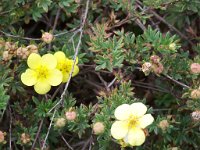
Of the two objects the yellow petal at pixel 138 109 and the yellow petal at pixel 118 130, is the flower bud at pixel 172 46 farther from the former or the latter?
the yellow petal at pixel 118 130

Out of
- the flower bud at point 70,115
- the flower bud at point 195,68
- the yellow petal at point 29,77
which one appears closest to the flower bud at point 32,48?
the yellow petal at point 29,77

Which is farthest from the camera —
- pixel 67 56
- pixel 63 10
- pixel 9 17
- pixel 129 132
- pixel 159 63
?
pixel 63 10

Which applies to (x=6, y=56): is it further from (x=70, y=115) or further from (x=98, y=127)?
(x=98, y=127)

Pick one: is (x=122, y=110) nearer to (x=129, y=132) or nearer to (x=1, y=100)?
(x=129, y=132)

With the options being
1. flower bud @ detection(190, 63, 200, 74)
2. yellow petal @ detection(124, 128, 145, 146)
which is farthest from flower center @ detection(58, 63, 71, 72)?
flower bud @ detection(190, 63, 200, 74)

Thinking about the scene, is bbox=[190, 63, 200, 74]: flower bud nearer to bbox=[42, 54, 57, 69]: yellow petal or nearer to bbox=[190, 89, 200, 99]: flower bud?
bbox=[190, 89, 200, 99]: flower bud

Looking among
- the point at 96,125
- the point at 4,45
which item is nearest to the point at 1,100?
the point at 4,45

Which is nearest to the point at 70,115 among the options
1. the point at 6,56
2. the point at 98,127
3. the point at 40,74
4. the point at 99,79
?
the point at 98,127
